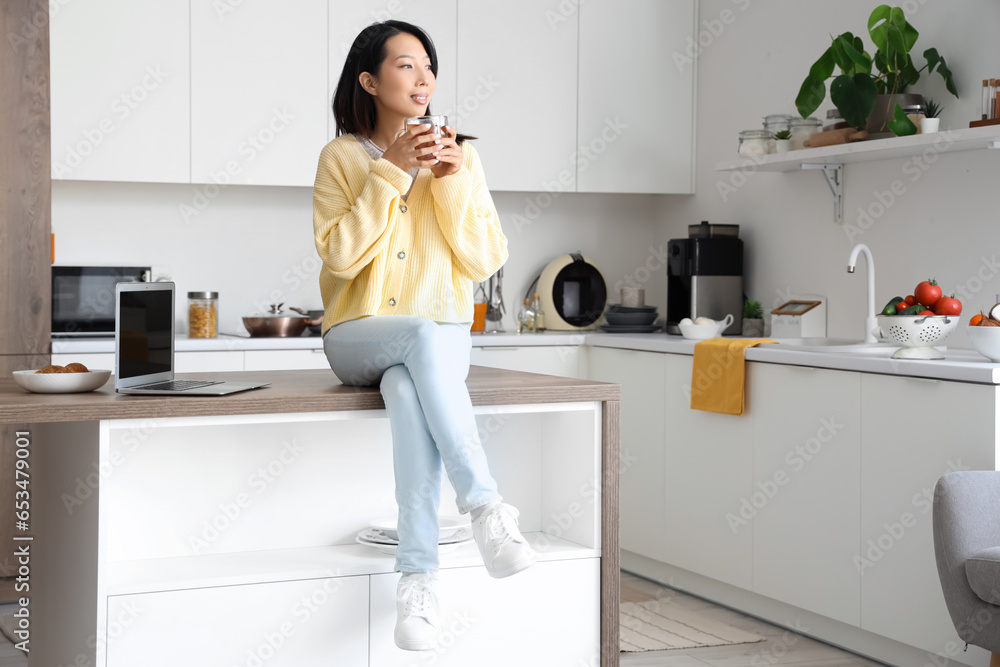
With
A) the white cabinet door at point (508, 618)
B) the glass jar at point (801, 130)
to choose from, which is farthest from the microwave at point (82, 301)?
the glass jar at point (801, 130)

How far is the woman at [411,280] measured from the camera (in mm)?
1873

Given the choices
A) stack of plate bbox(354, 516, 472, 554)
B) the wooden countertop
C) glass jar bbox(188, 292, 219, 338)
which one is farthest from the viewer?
glass jar bbox(188, 292, 219, 338)

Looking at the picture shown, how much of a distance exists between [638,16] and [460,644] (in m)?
3.12

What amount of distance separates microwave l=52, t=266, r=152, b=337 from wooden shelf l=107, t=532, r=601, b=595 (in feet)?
6.52

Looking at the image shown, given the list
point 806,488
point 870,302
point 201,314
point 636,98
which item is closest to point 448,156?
point 806,488

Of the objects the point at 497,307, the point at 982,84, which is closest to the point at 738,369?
the point at 982,84

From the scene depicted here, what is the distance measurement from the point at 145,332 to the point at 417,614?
2.31ft

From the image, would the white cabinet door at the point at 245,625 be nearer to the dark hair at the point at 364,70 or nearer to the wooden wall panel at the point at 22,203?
the dark hair at the point at 364,70

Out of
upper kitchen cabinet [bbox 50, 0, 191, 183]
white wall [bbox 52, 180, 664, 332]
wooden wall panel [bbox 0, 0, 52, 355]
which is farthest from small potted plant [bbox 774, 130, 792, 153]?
wooden wall panel [bbox 0, 0, 52, 355]

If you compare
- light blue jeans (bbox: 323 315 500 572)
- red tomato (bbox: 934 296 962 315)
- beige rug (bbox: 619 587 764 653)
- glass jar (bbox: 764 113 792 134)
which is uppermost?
glass jar (bbox: 764 113 792 134)

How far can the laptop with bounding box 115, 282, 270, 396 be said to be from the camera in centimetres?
188

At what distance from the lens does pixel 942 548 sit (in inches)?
88.4

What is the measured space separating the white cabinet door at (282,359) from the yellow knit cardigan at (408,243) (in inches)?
63.9

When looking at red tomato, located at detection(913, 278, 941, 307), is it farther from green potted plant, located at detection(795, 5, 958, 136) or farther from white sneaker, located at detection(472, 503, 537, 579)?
white sneaker, located at detection(472, 503, 537, 579)
